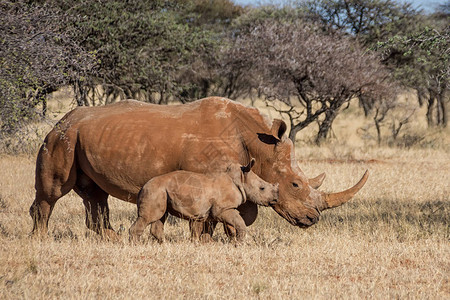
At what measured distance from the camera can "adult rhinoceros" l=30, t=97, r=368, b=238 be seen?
7.16m

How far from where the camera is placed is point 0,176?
12.8m

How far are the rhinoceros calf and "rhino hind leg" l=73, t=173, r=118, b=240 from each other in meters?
1.11

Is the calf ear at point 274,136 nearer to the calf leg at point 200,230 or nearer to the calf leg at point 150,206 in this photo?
the calf leg at point 200,230

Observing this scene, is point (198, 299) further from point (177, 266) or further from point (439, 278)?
point (439, 278)

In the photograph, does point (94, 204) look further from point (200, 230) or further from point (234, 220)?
point (234, 220)

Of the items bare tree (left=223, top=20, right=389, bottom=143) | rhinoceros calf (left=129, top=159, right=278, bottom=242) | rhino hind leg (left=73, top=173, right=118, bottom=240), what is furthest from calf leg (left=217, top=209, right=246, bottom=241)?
bare tree (left=223, top=20, right=389, bottom=143)

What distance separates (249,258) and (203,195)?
Answer: 88cm

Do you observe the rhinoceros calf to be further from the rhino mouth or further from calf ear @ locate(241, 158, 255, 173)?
the rhino mouth

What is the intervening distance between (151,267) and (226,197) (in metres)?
1.28

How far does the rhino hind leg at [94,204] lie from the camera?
781 centimetres

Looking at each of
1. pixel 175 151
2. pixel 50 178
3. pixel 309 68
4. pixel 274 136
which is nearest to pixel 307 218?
pixel 274 136

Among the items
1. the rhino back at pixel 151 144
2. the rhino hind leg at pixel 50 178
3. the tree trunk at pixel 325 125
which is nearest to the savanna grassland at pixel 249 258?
the rhino hind leg at pixel 50 178

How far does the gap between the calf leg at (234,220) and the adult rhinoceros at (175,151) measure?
21.3 inches

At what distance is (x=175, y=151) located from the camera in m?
7.15
